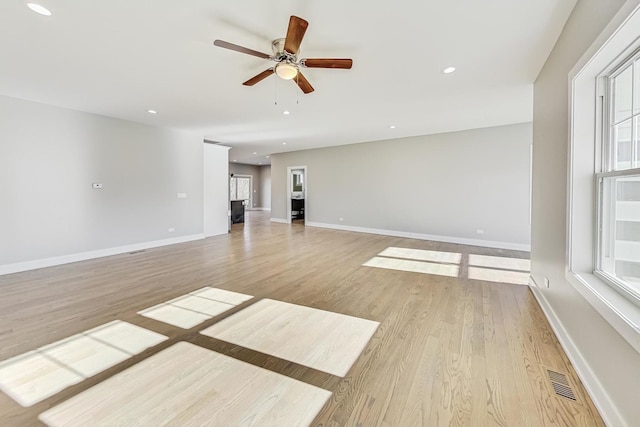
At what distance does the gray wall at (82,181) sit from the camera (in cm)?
393

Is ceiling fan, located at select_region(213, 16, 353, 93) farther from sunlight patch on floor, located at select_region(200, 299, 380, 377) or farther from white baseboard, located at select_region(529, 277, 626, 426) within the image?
white baseboard, located at select_region(529, 277, 626, 426)

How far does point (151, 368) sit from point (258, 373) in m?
0.75

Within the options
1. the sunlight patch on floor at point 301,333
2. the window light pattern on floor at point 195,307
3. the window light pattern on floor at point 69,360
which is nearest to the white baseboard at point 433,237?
the sunlight patch on floor at point 301,333

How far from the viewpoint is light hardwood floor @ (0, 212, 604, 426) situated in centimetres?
149

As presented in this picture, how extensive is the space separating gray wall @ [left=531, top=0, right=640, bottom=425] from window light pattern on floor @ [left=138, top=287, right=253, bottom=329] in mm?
2876

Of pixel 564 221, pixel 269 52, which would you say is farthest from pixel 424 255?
pixel 269 52

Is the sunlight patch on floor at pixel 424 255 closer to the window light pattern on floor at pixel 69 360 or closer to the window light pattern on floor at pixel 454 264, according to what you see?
the window light pattern on floor at pixel 454 264

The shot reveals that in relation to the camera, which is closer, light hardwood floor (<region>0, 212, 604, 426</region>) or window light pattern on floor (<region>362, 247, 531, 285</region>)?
light hardwood floor (<region>0, 212, 604, 426</region>)

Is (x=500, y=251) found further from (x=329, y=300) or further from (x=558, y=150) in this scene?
(x=329, y=300)

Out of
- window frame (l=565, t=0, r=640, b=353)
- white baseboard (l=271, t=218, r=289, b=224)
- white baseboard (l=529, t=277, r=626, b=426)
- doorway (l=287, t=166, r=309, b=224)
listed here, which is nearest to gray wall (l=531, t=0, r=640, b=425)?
white baseboard (l=529, t=277, r=626, b=426)

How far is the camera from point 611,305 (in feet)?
4.66

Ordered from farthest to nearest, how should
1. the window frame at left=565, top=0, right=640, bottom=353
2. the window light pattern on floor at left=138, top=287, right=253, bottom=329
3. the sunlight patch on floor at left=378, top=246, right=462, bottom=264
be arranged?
1. the sunlight patch on floor at left=378, top=246, right=462, bottom=264
2. the window light pattern on floor at left=138, top=287, right=253, bottom=329
3. the window frame at left=565, top=0, right=640, bottom=353

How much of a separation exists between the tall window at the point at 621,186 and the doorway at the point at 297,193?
7.47 meters

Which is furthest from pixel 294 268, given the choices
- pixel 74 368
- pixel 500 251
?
pixel 500 251
